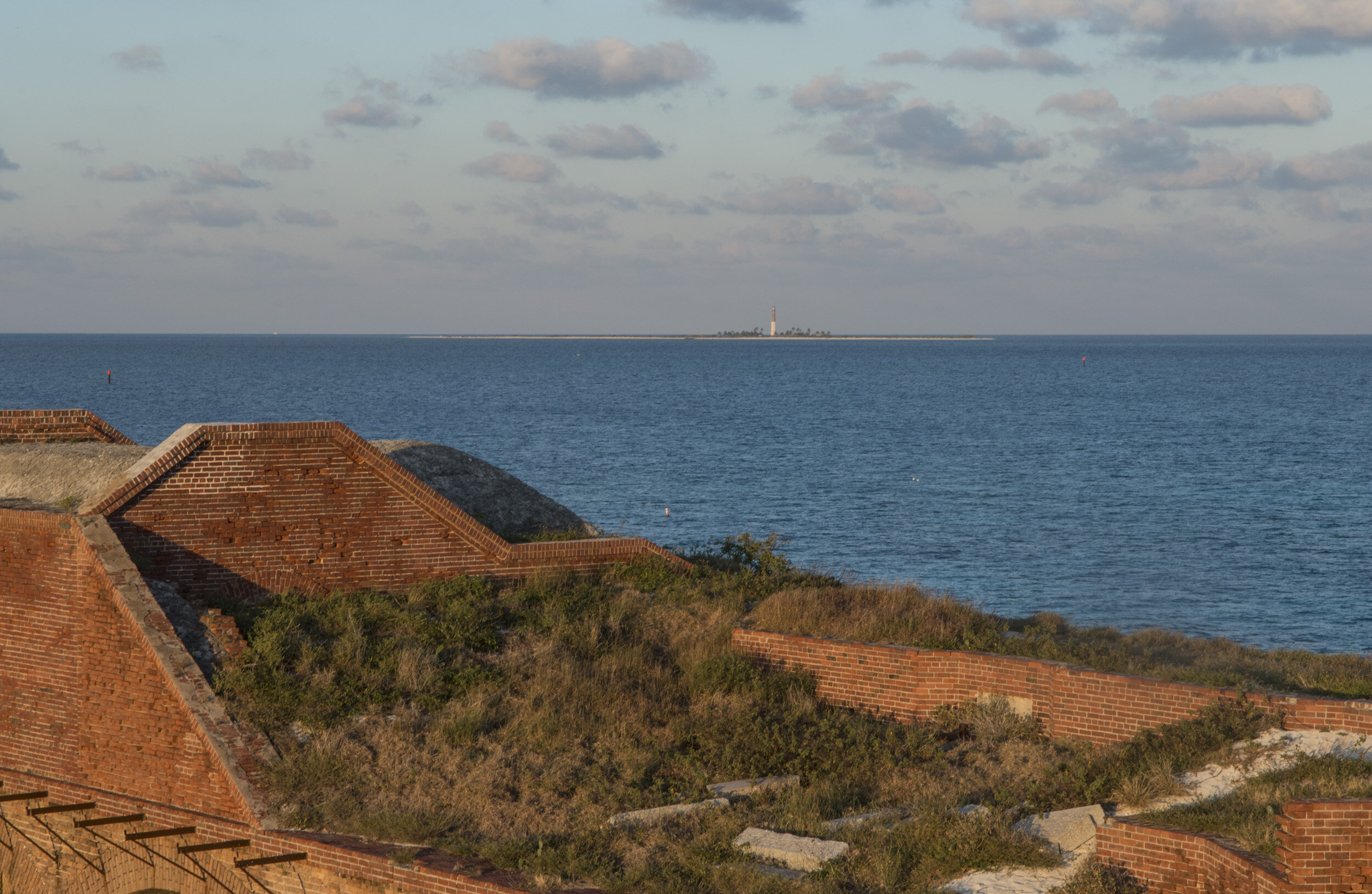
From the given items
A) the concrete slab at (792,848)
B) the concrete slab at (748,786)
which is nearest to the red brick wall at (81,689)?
the concrete slab at (748,786)

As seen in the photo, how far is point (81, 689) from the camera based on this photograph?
11.8 metres

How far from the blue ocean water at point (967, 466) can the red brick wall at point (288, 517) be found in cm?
1639

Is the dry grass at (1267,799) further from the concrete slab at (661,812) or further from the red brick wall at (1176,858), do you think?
the concrete slab at (661,812)

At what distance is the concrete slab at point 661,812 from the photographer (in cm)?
1005

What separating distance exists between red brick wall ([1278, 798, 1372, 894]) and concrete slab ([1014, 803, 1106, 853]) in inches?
64.7

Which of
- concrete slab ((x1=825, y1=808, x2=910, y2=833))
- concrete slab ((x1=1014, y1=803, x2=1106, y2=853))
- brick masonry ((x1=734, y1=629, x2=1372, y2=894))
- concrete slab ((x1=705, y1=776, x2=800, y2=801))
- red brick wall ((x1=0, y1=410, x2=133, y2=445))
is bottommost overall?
concrete slab ((x1=705, y1=776, x2=800, y2=801))

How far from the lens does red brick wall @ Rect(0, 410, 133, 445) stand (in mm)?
18125

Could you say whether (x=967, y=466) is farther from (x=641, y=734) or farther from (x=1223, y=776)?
(x=1223, y=776)

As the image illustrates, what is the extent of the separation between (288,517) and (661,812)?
6.74 meters

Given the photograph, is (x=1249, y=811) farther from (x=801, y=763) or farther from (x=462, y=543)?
(x=462, y=543)

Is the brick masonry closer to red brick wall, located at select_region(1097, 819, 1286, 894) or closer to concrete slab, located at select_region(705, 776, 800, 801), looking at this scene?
red brick wall, located at select_region(1097, 819, 1286, 894)

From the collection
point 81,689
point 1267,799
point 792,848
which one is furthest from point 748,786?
point 81,689

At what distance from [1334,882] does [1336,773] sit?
2.17m

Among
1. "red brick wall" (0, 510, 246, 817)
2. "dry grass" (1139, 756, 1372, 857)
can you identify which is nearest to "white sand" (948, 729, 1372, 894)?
"dry grass" (1139, 756, 1372, 857)
